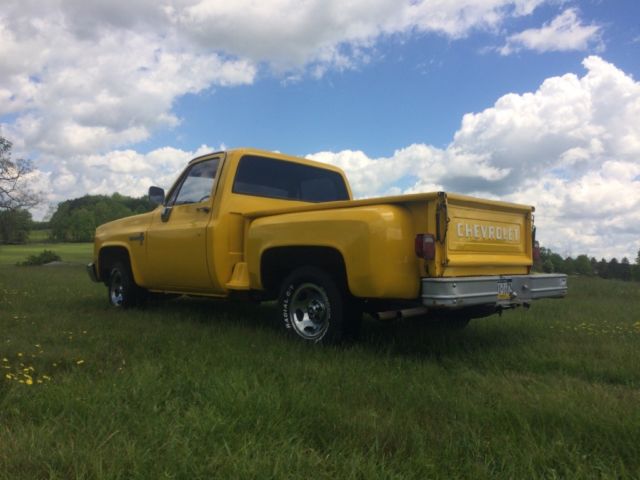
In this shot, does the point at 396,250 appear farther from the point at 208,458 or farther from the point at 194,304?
the point at 194,304

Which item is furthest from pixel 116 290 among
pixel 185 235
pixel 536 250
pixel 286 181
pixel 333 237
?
pixel 536 250

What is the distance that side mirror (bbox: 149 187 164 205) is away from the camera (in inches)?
254

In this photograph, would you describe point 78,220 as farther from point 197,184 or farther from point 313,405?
point 313,405

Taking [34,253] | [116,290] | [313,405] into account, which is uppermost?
[34,253]

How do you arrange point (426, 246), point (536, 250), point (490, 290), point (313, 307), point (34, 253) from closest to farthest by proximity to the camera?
point (426, 246) → point (490, 290) → point (313, 307) → point (536, 250) → point (34, 253)

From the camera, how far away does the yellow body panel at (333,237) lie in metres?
3.93

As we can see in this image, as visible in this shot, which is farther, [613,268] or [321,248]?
[613,268]

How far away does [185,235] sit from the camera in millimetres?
5859

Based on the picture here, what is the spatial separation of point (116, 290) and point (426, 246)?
5326mm

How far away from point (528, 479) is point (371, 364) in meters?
1.80

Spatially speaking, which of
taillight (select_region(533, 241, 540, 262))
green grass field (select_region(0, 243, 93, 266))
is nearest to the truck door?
taillight (select_region(533, 241, 540, 262))

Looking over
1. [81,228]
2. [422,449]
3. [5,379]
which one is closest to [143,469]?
[422,449]

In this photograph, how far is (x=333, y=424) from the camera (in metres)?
2.74

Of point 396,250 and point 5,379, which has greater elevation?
point 396,250
